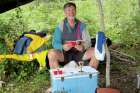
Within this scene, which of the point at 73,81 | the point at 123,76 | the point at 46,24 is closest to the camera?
the point at 73,81

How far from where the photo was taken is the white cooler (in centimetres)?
506

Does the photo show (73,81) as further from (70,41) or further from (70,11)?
(70,11)

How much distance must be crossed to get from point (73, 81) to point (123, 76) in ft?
4.42

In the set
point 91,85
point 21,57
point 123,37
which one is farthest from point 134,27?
point 91,85

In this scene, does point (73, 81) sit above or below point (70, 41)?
below

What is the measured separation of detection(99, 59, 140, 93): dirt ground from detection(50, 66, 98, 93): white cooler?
520mm

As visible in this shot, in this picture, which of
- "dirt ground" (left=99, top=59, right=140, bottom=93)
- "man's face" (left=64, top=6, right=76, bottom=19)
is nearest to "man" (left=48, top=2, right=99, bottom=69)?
"man's face" (left=64, top=6, right=76, bottom=19)

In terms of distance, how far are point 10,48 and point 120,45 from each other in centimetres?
214

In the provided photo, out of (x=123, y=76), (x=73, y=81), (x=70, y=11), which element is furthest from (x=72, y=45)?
(x=123, y=76)

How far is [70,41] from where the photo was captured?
5863mm

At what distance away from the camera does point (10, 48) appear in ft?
22.4

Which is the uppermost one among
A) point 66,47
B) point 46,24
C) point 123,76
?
point 46,24

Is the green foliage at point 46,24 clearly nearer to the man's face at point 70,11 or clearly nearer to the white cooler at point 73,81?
the white cooler at point 73,81

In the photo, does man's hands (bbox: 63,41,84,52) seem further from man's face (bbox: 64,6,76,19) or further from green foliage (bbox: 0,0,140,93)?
green foliage (bbox: 0,0,140,93)
